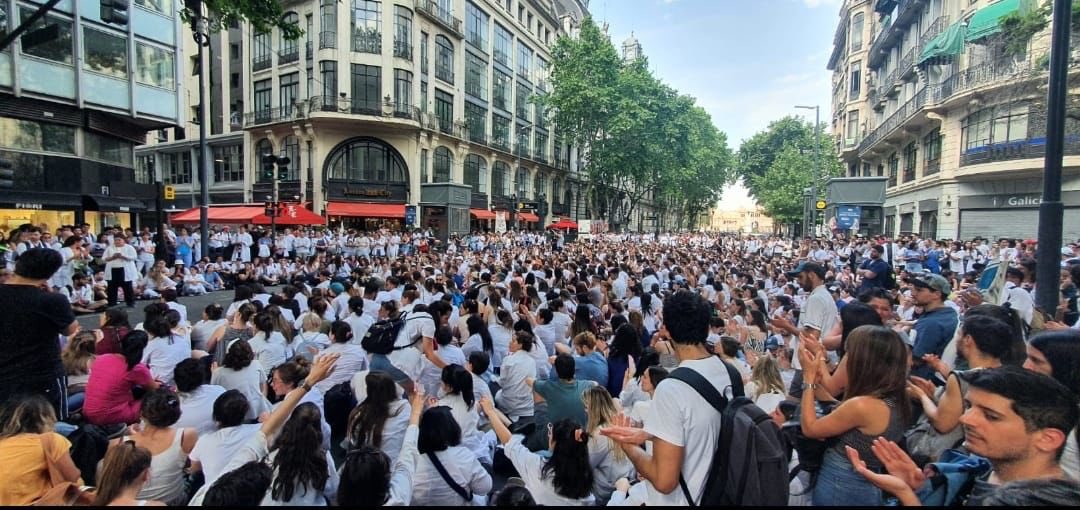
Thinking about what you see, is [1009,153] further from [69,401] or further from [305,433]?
[69,401]

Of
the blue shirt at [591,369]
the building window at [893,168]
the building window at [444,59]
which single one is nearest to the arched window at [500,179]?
the building window at [444,59]

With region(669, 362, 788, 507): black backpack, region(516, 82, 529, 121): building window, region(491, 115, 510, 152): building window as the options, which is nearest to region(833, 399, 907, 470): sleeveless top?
region(669, 362, 788, 507): black backpack

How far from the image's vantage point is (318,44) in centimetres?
3180

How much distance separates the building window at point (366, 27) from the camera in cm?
3186

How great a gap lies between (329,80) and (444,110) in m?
8.58

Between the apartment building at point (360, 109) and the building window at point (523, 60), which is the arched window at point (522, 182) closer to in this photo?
the apartment building at point (360, 109)

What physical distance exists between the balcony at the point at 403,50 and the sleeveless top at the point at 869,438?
1381 inches

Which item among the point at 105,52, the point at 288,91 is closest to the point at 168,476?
the point at 105,52

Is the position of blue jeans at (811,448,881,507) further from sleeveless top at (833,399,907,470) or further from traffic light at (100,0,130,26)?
traffic light at (100,0,130,26)

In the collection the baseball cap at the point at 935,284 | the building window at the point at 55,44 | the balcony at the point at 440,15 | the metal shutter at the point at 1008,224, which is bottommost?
the baseball cap at the point at 935,284

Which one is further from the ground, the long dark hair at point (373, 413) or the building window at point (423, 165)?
the building window at point (423, 165)

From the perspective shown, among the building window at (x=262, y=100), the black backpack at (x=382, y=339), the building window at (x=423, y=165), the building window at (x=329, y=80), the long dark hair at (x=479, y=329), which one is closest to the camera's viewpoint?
the black backpack at (x=382, y=339)

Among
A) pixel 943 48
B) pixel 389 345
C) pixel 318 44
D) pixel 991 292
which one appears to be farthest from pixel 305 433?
pixel 318 44

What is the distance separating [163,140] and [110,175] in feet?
82.4
